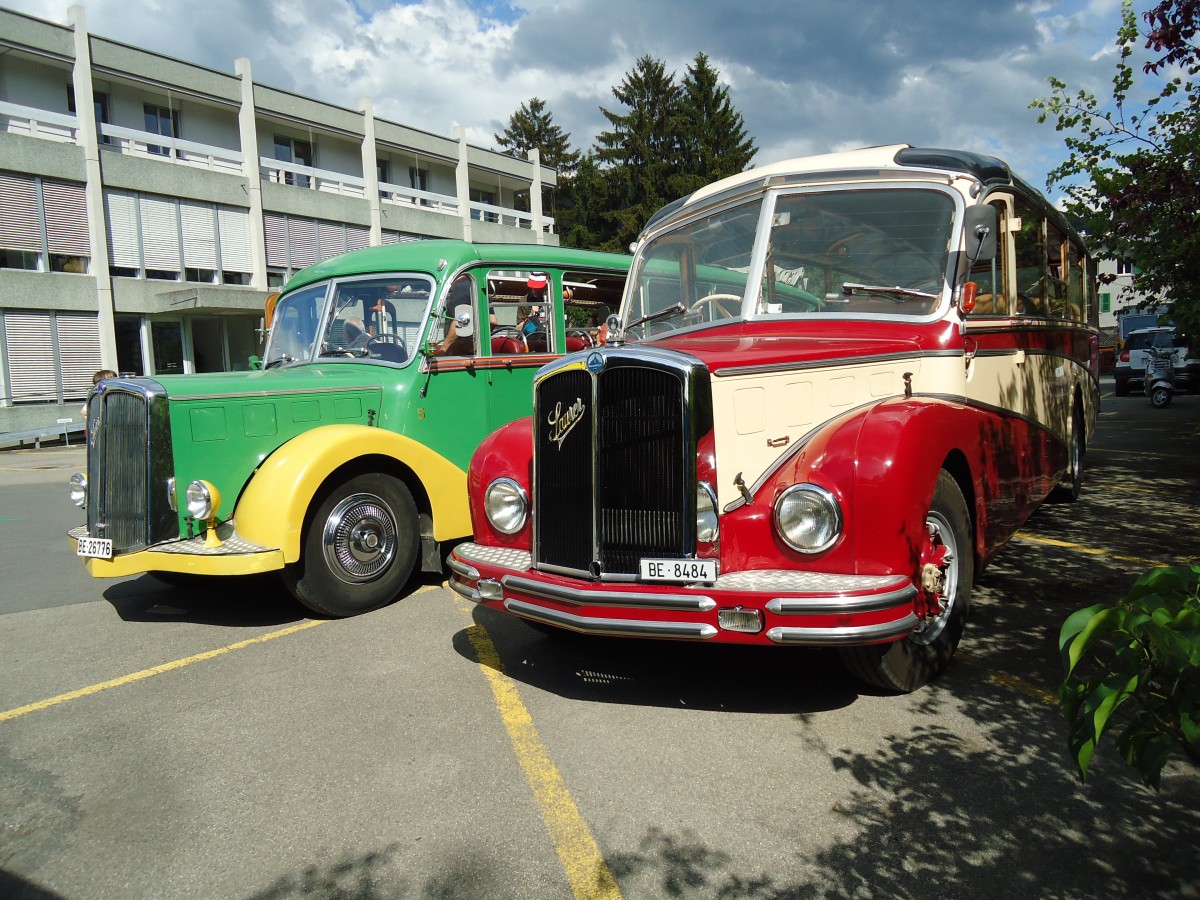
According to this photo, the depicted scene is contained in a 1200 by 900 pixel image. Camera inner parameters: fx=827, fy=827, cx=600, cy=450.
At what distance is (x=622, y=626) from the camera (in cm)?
354

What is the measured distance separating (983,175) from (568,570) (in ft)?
10.7

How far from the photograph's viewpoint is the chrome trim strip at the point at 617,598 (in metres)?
3.41

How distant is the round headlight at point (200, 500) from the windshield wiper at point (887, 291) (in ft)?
13.0

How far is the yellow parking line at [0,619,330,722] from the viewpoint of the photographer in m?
4.18

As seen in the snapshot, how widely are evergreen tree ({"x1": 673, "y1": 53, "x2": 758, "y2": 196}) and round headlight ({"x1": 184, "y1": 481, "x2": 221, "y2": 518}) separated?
41.4 meters

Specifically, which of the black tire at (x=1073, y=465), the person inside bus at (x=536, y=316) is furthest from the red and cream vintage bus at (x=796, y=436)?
the black tire at (x=1073, y=465)

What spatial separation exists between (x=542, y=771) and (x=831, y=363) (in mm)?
2275

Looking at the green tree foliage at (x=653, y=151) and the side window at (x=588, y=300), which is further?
the green tree foliage at (x=653, y=151)

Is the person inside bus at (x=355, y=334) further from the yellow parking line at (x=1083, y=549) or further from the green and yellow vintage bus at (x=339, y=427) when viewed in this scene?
the yellow parking line at (x=1083, y=549)

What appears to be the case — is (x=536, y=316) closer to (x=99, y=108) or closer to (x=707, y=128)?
(x=99, y=108)

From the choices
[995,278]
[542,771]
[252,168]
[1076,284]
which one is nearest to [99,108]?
[252,168]

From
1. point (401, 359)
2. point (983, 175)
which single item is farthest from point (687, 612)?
point (401, 359)

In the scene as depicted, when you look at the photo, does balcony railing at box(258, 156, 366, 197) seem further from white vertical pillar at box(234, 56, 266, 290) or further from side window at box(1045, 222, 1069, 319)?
side window at box(1045, 222, 1069, 319)

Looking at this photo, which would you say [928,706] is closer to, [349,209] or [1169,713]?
[1169,713]
